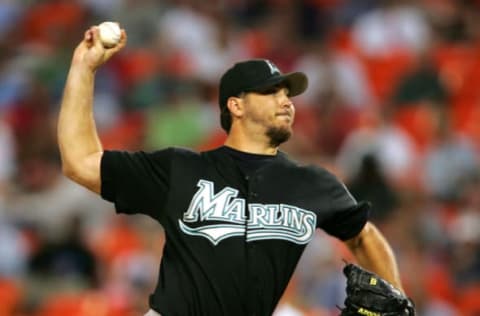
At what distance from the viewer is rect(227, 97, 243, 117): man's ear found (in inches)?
267

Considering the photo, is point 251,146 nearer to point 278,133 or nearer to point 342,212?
point 278,133

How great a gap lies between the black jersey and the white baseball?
1.60 feet

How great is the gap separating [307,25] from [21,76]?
2.72 m

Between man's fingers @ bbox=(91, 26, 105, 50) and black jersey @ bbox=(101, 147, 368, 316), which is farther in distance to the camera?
man's fingers @ bbox=(91, 26, 105, 50)

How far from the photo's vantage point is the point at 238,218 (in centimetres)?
651

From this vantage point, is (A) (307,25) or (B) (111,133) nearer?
(B) (111,133)

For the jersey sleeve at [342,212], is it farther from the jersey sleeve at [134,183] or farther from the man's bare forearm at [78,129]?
the man's bare forearm at [78,129]

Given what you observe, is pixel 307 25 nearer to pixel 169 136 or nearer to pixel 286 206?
pixel 169 136

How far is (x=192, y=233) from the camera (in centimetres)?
646

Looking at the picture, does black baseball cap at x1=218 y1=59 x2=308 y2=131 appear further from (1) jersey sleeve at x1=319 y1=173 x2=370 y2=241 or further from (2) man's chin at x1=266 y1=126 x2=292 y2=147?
(1) jersey sleeve at x1=319 y1=173 x2=370 y2=241

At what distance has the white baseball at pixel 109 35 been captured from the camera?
6641 mm

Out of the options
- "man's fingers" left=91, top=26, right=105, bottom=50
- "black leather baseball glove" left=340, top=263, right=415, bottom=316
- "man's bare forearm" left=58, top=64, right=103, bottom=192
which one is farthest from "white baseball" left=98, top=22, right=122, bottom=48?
"black leather baseball glove" left=340, top=263, right=415, bottom=316

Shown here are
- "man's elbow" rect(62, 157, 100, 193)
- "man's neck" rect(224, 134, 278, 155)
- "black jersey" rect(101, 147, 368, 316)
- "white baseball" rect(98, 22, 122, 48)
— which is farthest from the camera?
"man's neck" rect(224, 134, 278, 155)

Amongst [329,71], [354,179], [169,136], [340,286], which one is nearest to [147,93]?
[169,136]
